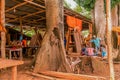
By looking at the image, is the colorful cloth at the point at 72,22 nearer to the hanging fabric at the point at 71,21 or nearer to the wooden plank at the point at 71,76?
the hanging fabric at the point at 71,21

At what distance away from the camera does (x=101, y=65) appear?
290 inches

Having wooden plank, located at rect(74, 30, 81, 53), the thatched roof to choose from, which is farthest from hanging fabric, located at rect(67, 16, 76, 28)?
wooden plank, located at rect(74, 30, 81, 53)

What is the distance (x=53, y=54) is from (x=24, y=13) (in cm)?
466

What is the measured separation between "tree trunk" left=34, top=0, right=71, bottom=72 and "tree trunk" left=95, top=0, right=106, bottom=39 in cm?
593

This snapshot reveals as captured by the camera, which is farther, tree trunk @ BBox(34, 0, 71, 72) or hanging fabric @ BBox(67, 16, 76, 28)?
hanging fabric @ BBox(67, 16, 76, 28)

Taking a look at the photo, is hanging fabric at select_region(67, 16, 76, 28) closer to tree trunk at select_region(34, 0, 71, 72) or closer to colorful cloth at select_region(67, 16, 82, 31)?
colorful cloth at select_region(67, 16, 82, 31)

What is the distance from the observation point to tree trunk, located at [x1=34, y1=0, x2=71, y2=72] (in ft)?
21.8

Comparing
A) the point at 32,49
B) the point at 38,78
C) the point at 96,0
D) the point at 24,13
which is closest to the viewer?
the point at 38,78

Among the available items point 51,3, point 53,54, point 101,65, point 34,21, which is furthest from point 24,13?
point 101,65

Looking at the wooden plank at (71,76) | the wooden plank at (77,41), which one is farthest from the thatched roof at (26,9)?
the wooden plank at (71,76)

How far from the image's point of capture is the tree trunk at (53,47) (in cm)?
665

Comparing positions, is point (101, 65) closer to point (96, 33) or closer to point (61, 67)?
point (61, 67)

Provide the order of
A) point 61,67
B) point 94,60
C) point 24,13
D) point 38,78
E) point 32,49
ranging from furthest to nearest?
point 32,49 < point 24,13 < point 94,60 < point 61,67 < point 38,78

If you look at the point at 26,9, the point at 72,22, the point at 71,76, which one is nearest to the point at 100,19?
the point at 72,22
